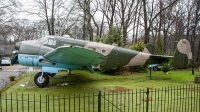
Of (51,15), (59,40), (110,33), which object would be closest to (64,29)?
(51,15)

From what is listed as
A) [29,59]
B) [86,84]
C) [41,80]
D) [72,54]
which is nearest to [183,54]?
[86,84]

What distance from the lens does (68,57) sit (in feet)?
25.6

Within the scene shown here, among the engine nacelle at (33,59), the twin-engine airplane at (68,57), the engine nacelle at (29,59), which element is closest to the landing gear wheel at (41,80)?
the twin-engine airplane at (68,57)

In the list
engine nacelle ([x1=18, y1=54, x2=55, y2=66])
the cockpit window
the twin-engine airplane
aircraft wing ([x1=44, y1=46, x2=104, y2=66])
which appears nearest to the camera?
aircraft wing ([x1=44, y1=46, x2=104, y2=66])

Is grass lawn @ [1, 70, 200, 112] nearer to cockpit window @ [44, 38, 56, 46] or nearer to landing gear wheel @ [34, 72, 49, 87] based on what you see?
landing gear wheel @ [34, 72, 49, 87]

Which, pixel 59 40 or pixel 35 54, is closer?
pixel 35 54

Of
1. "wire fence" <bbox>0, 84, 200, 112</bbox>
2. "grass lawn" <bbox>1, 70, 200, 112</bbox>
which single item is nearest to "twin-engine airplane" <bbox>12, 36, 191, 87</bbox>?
"grass lawn" <bbox>1, 70, 200, 112</bbox>

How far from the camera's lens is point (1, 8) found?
1565 centimetres

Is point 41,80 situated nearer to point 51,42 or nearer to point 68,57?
point 51,42

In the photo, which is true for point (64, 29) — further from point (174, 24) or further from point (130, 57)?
point (174, 24)

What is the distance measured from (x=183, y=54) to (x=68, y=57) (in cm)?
709

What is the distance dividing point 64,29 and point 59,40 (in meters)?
15.9

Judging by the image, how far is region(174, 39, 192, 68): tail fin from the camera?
1059 centimetres

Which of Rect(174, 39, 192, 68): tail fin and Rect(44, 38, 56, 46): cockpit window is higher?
Rect(44, 38, 56, 46): cockpit window
